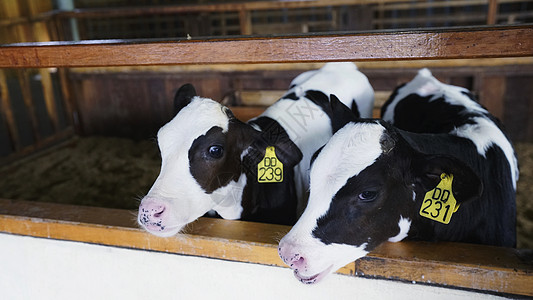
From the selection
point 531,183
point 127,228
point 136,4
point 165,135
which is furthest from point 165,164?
point 136,4

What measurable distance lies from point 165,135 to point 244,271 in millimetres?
584

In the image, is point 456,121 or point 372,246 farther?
point 456,121

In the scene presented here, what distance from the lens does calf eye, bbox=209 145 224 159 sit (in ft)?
5.07

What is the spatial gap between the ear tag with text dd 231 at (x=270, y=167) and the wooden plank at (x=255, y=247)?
0.90 feet

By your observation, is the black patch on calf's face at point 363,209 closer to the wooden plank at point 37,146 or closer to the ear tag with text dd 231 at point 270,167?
the ear tag with text dd 231 at point 270,167

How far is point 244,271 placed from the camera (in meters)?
1.45

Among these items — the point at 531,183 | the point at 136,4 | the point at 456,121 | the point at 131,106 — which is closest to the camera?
the point at 456,121

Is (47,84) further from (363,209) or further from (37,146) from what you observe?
(363,209)

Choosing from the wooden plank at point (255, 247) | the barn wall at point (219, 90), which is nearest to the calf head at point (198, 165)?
the wooden plank at point (255, 247)

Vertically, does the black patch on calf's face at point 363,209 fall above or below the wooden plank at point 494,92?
above

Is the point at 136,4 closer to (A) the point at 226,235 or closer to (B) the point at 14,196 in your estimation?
(B) the point at 14,196

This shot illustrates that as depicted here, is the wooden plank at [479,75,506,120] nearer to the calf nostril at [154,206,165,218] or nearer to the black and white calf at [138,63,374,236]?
the black and white calf at [138,63,374,236]

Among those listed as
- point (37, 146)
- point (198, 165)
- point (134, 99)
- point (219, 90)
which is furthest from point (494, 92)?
point (37, 146)

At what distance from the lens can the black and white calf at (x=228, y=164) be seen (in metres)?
1.44
